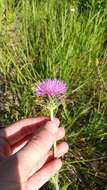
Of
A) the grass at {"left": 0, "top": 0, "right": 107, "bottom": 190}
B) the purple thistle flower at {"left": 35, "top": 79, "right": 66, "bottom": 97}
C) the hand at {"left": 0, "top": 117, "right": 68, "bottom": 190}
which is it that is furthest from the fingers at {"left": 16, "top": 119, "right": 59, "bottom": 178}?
the grass at {"left": 0, "top": 0, "right": 107, "bottom": 190}

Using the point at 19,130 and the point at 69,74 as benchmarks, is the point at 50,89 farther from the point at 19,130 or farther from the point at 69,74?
the point at 69,74

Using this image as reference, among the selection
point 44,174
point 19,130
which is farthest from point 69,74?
point 44,174

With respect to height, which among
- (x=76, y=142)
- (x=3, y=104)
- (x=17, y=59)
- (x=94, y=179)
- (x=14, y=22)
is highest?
(x=14, y=22)

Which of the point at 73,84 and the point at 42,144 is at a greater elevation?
the point at 73,84

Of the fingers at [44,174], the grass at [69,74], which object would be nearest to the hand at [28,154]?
the fingers at [44,174]

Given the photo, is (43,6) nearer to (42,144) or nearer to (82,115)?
(82,115)

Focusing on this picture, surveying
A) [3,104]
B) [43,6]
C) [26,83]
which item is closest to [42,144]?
[26,83]
